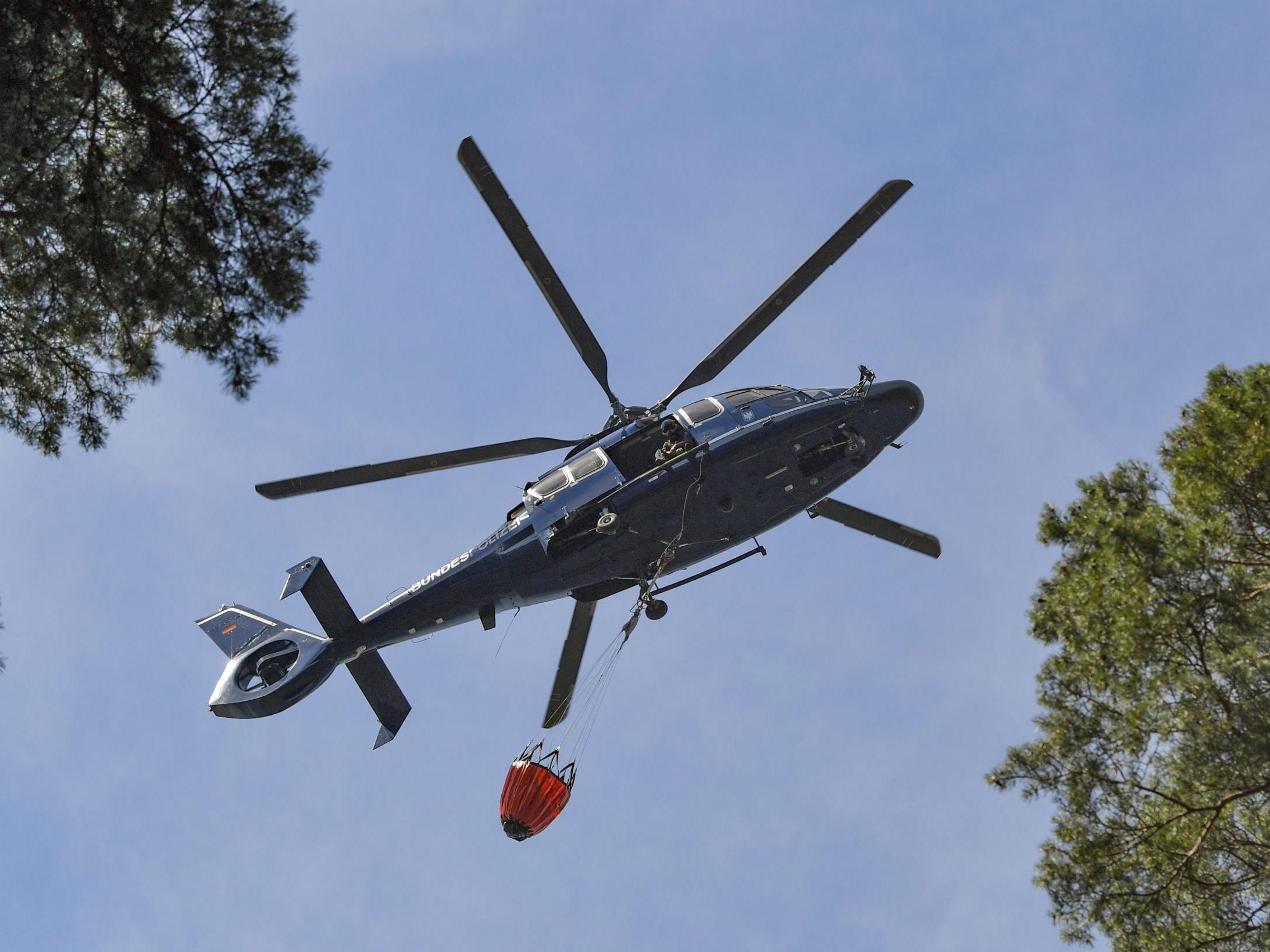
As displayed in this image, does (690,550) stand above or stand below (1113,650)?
above

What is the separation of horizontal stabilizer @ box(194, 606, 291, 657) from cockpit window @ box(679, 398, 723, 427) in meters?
6.72

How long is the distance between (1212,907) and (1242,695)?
2.18 metres

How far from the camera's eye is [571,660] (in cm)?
→ 1518

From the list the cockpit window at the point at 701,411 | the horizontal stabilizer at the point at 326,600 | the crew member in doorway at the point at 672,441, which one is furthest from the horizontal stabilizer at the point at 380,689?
the cockpit window at the point at 701,411

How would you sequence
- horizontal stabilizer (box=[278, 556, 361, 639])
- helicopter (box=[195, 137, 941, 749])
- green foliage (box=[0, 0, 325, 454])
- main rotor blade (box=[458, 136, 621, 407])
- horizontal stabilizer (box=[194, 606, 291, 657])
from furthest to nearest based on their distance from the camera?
horizontal stabilizer (box=[194, 606, 291, 657]) → horizontal stabilizer (box=[278, 556, 361, 639]) → helicopter (box=[195, 137, 941, 749]) → main rotor blade (box=[458, 136, 621, 407]) → green foliage (box=[0, 0, 325, 454])

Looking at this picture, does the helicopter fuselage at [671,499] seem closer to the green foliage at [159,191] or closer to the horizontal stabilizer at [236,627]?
the horizontal stabilizer at [236,627]

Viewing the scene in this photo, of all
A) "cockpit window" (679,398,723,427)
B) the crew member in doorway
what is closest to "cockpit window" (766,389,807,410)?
"cockpit window" (679,398,723,427)

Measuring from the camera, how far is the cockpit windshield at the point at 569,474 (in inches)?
531

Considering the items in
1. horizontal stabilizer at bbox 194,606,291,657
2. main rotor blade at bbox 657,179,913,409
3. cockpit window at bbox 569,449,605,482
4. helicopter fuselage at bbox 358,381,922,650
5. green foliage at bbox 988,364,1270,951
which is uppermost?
horizontal stabilizer at bbox 194,606,291,657

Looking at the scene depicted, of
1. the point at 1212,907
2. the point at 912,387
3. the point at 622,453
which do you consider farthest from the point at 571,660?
the point at 1212,907

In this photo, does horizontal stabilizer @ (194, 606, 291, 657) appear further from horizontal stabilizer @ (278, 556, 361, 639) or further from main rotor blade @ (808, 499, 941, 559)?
main rotor blade @ (808, 499, 941, 559)

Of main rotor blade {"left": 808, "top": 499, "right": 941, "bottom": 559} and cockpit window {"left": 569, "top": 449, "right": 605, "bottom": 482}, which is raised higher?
cockpit window {"left": 569, "top": 449, "right": 605, "bottom": 482}

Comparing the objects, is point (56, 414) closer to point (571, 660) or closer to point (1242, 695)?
point (571, 660)

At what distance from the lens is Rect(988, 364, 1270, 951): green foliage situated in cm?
988
